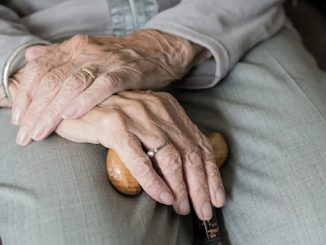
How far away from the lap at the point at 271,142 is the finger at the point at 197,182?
0.06 metres

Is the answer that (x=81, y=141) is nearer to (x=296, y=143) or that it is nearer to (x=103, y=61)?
(x=103, y=61)

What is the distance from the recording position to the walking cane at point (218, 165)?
668 millimetres

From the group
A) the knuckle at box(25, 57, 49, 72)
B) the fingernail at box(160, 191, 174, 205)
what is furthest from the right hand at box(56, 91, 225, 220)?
the knuckle at box(25, 57, 49, 72)

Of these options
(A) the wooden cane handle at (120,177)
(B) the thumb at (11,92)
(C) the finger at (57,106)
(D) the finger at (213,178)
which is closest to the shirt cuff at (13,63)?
(B) the thumb at (11,92)

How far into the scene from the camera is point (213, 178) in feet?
2.34

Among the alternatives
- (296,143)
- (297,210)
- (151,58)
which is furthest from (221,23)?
(297,210)

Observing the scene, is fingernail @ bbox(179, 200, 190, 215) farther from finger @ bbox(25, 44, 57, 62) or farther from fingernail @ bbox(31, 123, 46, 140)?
finger @ bbox(25, 44, 57, 62)

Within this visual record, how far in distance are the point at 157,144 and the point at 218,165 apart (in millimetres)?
145

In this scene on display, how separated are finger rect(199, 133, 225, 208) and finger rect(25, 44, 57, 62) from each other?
299mm

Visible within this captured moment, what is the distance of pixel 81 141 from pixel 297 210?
332mm

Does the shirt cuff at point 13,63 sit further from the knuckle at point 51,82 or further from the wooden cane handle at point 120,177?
the wooden cane handle at point 120,177

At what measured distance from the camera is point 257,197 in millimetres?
732

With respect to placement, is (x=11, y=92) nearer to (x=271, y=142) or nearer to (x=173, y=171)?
(x=173, y=171)

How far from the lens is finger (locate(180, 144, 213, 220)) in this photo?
2.29 feet
